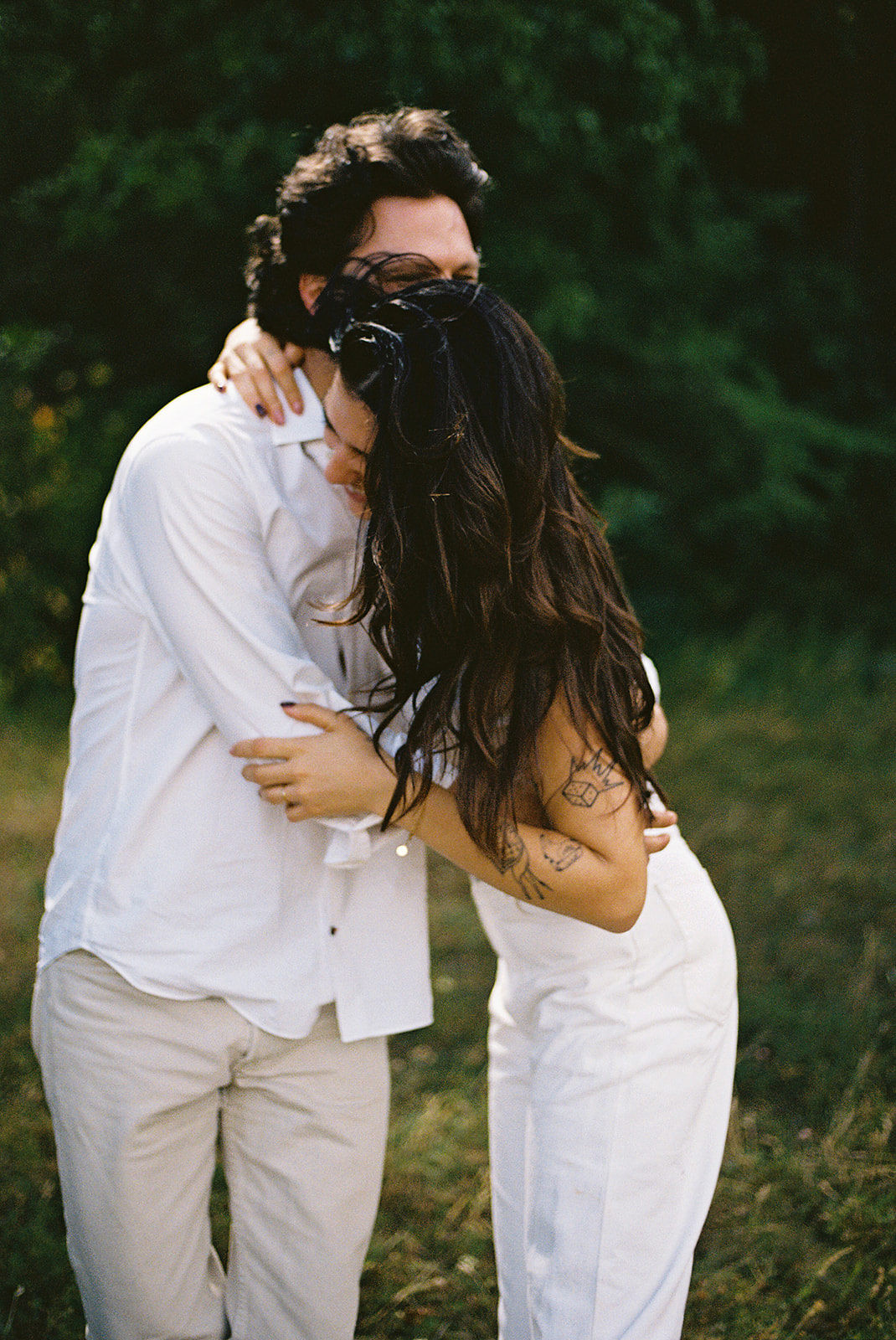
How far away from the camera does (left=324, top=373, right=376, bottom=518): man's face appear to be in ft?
6.11

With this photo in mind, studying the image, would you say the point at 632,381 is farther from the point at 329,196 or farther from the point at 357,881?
the point at 357,881

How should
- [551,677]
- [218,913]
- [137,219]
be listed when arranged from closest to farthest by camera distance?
1. [551,677]
2. [218,913]
3. [137,219]

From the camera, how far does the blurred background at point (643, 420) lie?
309cm

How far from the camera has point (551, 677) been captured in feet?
6.08

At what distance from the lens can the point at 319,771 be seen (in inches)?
72.8

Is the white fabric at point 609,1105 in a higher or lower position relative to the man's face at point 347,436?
lower

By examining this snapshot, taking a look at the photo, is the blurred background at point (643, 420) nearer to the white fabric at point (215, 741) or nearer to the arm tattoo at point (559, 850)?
the white fabric at point (215, 741)

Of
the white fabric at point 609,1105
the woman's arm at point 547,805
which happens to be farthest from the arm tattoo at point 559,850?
the white fabric at point 609,1105

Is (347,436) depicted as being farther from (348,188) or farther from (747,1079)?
(747,1079)

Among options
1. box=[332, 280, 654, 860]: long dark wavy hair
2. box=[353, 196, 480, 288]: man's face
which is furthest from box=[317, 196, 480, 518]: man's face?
box=[332, 280, 654, 860]: long dark wavy hair

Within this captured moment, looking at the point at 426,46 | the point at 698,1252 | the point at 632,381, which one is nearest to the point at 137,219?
the point at 426,46

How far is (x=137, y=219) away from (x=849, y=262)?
4.57m

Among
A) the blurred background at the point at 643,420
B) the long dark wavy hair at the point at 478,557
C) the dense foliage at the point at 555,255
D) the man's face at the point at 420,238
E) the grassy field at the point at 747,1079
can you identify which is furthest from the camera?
the dense foliage at the point at 555,255

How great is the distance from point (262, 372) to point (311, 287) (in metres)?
0.30
